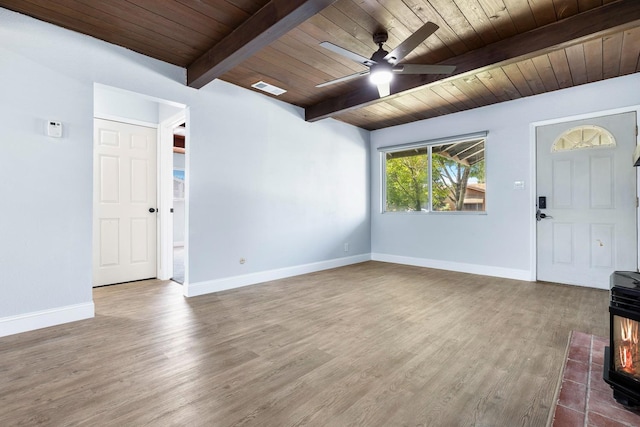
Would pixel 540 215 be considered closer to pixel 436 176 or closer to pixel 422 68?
pixel 436 176

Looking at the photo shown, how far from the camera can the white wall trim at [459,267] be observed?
166 inches

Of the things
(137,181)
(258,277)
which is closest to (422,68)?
(258,277)

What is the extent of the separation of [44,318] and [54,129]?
5.25 feet

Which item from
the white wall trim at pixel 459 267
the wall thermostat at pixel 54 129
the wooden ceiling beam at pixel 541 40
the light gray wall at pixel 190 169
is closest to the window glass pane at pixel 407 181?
the light gray wall at pixel 190 169

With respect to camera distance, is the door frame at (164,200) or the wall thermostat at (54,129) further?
the door frame at (164,200)

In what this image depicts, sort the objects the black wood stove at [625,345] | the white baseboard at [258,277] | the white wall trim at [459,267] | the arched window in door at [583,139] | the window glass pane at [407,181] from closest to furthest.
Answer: the black wood stove at [625,345]
the white baseboard at [258,277]
the arched window in door at [583,139]
the white wall trim at [459,267]
the window glass pane at [407,181]

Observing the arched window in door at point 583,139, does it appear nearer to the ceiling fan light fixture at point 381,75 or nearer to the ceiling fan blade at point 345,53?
the ceiling fan light fixture at point 381,75

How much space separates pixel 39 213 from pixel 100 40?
166 cm

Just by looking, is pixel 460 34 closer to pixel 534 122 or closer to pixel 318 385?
pixel 534 122

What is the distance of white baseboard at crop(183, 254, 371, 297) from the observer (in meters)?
3.48

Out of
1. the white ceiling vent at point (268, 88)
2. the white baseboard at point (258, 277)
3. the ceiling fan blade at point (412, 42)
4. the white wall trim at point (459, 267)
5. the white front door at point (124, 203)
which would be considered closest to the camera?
the ceiling fan blade at point (412, 42)

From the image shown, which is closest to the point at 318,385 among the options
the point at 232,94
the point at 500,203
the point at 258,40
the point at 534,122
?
the point at 258,40

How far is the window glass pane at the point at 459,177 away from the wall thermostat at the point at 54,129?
16.1 feet

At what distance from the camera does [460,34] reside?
270 cm
